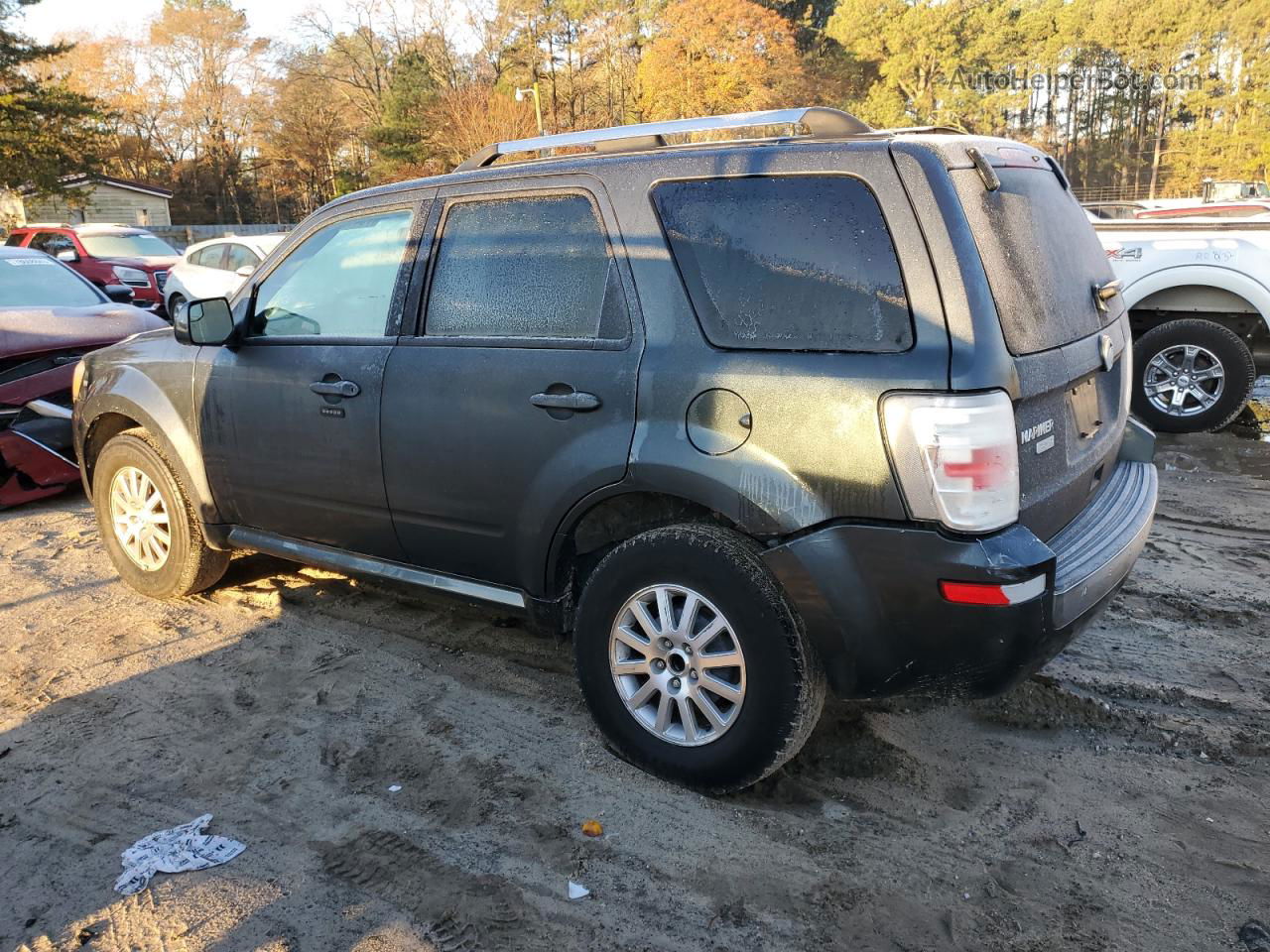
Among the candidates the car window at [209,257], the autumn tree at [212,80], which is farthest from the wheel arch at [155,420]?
the autumn tree at [212,80]

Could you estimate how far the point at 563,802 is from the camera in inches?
121

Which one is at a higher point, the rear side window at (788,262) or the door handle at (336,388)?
the rear side window at (788,262)

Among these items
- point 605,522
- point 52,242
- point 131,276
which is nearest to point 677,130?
point 605,522

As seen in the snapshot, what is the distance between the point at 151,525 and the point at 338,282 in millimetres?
1710

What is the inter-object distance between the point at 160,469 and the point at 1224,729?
4553 mm

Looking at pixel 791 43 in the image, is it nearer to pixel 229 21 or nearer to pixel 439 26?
pixel 439 26

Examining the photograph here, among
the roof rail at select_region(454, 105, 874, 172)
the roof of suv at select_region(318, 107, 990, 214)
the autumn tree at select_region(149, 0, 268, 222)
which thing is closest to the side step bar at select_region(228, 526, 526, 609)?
the roof of suv at select_region(318, 107, 990, 214)

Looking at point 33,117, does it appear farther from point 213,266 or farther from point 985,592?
point 985,592

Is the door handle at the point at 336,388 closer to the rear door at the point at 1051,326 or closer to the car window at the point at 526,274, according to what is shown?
the car window at the point at 526,274

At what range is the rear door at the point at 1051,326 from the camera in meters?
2.69

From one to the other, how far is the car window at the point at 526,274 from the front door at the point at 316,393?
0.88 ft

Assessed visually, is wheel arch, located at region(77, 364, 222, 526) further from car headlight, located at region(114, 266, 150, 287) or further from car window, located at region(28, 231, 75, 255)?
car window, located at region(28, 231, 75, 255)

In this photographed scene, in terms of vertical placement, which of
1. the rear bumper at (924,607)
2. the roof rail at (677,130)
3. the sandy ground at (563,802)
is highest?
the roof rail at (677,130)

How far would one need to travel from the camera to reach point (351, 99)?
57.7 meters
